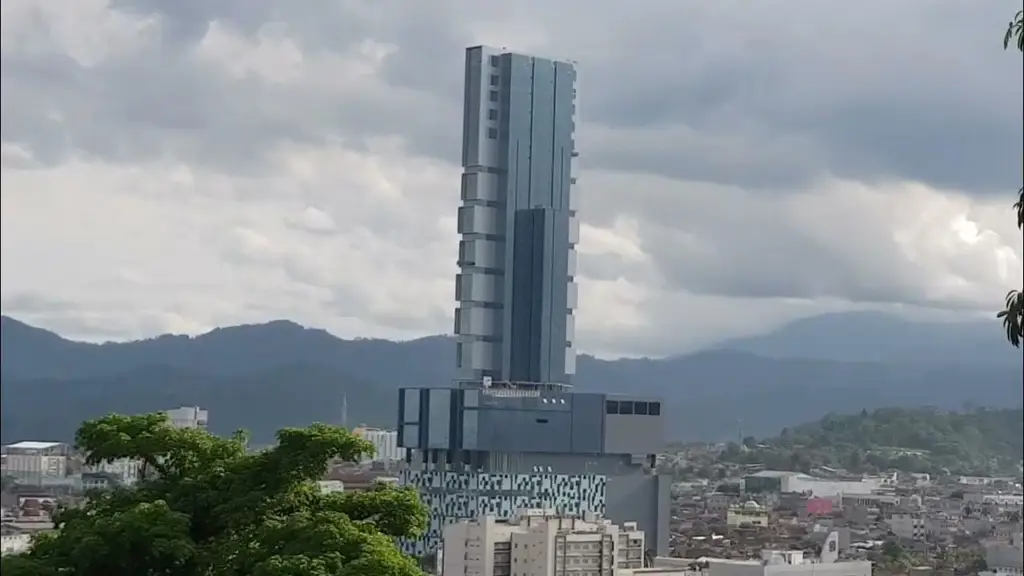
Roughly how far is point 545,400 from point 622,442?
42.8 inches

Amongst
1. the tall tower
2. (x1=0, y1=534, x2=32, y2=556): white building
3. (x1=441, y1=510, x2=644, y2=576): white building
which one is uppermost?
the tall tower

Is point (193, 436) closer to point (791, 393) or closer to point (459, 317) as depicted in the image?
point (791, 393)

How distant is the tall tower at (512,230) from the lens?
17.9 meters

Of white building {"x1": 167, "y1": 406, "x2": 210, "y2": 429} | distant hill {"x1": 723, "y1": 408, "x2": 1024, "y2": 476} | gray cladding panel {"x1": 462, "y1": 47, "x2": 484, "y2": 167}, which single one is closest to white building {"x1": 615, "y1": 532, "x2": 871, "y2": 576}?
distant hill {"x1": 723, "y1": 408, "x2": 1024, "y2": 476}

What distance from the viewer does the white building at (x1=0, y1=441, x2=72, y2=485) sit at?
581 centimetres

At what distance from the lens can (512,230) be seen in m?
18.1

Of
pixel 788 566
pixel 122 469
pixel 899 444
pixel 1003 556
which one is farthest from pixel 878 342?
pixel 122 469

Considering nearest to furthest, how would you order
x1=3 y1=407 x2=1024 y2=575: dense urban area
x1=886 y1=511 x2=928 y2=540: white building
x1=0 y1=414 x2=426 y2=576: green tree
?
1. x1=0 y1=414 x2=426 y2=576: green tree
2. x1=3 y1=407 x2=1024 y2=575: dense urban area
3. x1=886 y1=511 x2=928 y2=540: white building

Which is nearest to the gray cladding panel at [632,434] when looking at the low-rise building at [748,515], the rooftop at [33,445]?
the low-rise building at [748,515]

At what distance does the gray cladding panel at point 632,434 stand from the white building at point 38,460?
1078 centimetres

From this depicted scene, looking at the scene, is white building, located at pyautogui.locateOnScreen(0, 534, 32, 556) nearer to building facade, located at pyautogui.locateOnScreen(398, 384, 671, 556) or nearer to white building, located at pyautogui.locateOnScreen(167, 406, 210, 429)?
white building, located at pyautogui.locateOnScreen(167, 406, 210, 429)

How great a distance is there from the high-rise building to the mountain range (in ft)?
1.46

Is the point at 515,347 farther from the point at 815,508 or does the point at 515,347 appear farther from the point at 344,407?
the point at 815,508

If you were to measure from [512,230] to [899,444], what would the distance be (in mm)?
9058
